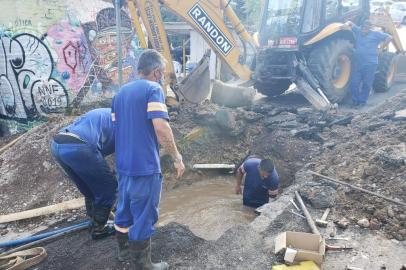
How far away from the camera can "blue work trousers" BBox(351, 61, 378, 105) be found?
28.5 ft

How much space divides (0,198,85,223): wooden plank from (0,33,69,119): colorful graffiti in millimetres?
4306

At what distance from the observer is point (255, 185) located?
512 cm

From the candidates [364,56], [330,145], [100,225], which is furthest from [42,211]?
[364,56]

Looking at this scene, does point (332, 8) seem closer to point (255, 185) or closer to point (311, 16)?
point (311, 16)

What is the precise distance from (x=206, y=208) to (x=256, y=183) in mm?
906

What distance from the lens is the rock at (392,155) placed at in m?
4.67

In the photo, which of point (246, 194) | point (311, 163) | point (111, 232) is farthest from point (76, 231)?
point (311, 163)

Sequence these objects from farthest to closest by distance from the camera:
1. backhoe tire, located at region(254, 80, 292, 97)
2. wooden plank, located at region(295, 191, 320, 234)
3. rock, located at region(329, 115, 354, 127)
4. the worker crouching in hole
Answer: backhoe tire, located at region(254, 80, 292, 97) < rock, located at region(329, 115, 354, 127) < the worker crouching in hole < wooden plank, located at region(295, 191, 320, 234)

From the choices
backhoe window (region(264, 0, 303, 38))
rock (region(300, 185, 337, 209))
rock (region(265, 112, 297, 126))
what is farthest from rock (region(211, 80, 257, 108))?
rock (region(300, 185, 337, 209))

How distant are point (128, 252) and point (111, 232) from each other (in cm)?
63

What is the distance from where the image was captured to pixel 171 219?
5.09 metres

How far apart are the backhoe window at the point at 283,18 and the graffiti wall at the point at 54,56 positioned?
12.4ft

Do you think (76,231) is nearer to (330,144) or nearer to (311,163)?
(311,163)

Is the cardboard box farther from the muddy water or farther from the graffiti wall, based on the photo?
the graffiti wall
